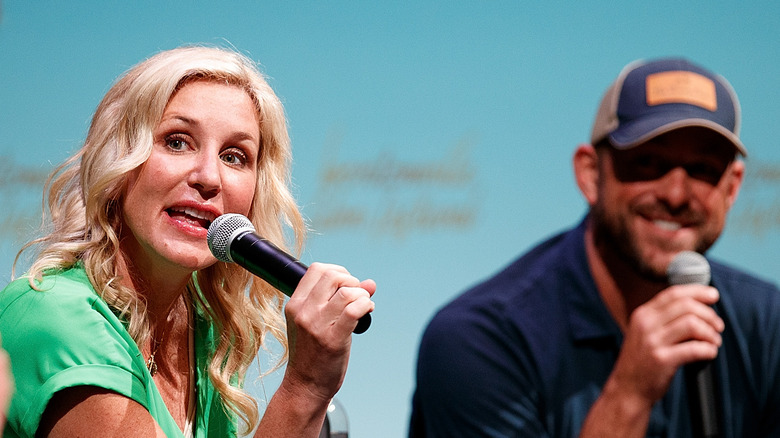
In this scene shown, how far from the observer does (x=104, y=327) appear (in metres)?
1.43

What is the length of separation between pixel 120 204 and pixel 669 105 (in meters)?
0.93

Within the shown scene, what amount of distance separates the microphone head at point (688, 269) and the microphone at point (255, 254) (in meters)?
0.40

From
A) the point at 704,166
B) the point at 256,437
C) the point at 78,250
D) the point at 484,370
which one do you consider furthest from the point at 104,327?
the point at 704,166

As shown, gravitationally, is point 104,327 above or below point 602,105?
below

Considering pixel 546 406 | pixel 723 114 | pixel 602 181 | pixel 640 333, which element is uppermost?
pixel 723 114

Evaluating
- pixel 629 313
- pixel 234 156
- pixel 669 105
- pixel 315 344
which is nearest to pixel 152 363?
pixel 234 156

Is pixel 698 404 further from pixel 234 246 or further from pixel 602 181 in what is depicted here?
pixel 234 246

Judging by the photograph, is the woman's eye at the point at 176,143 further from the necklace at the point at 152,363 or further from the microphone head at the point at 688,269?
the microphone head at the point at 688,269

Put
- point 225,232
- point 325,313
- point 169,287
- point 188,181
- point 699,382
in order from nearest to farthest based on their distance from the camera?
point 699,382
point 325,313
point 225,232
point 188,181
point 169,287

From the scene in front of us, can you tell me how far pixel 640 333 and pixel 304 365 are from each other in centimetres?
54

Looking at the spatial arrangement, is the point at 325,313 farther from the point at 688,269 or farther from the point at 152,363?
the point at 152,363

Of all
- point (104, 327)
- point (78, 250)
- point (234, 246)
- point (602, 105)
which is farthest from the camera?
point (78, 250)

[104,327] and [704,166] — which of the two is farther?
[104,327]

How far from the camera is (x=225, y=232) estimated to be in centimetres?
133
